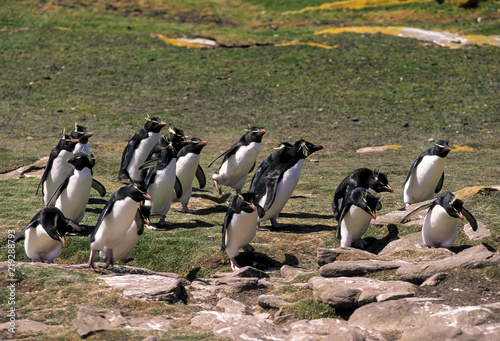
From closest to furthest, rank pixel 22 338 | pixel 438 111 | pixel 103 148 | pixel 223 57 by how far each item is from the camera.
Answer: pixel 22 338, pixel 103 148, pixel 438 111, pixel 223 57

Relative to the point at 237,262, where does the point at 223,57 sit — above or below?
above

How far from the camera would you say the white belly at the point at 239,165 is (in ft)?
30.7

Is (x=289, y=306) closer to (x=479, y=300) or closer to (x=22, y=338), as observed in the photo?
(x=479, y=300)

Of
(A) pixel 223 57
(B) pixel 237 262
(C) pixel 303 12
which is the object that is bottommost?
(B) pixel 237 262

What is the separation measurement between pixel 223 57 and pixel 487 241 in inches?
541

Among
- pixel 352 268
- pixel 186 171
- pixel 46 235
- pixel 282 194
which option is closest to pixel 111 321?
pixel 46 235

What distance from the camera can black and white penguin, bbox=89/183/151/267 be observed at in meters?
6.31

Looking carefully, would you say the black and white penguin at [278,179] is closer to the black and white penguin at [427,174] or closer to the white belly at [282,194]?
the white belly at [282,194]

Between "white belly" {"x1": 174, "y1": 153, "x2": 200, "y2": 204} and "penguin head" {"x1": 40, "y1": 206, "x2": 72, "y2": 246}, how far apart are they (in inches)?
104

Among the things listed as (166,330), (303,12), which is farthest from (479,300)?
(303,12)

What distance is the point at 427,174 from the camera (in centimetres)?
829

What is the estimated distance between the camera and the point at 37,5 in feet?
75.9

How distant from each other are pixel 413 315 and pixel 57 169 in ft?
19.4

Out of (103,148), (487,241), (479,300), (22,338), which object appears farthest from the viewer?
(103,148)
